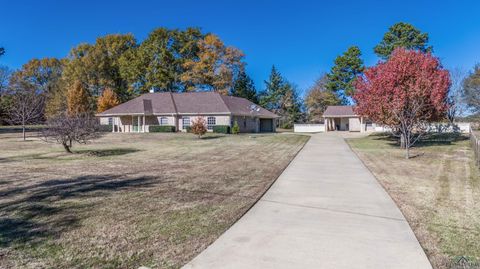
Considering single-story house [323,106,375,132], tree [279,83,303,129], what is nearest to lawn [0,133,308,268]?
single-story house [323,106,375,132]

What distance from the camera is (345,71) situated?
188ft

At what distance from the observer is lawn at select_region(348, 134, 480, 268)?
4.47 m

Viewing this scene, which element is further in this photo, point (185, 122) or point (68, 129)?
point (185, 122)

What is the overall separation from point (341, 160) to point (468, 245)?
31.5 ft

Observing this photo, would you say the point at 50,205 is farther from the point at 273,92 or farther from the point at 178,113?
the point at 273,92

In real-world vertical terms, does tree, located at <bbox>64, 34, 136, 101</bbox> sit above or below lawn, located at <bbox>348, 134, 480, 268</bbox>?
above

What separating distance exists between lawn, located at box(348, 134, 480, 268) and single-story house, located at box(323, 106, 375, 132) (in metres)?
34.6

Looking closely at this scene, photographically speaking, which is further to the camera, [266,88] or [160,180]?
[266,88]

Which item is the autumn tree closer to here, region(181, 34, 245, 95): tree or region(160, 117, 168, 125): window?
region(181, 34, 245, 95): tree

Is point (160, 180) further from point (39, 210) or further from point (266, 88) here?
point (266, 88)

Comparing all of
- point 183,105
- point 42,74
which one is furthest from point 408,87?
point 42,74

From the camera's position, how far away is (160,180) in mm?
9258

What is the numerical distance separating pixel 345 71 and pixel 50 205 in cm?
5697

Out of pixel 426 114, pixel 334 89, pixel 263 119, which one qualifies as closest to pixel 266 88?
pixel 334 89
